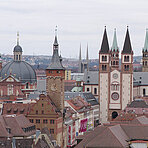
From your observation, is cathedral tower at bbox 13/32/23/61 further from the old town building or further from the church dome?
the church dome

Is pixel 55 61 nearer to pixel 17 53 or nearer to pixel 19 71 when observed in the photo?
pixel 19 71

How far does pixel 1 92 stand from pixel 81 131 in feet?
77.2

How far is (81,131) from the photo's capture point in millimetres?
172000

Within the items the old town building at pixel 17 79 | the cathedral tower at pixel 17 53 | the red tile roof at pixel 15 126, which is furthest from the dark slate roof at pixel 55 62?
the cathedral tower at pixel 17 53

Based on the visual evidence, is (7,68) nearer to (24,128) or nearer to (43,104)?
(43,104)

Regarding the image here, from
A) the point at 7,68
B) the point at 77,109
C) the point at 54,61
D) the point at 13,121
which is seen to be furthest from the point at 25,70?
the point at 13,121

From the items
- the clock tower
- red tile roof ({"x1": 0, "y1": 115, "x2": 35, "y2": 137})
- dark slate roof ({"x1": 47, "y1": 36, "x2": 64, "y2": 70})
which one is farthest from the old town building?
red tile roof ({"x1": 0, "y1": 115, "x2": 35, "y2": 137})

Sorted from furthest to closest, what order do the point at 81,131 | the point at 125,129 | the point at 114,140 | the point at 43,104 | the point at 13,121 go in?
the point at 81,131, the point at 43,104, the point at 13,121, the point at 125,129, the point at 114,140

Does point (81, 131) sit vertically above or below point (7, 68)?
below

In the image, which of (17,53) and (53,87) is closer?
(53,87)

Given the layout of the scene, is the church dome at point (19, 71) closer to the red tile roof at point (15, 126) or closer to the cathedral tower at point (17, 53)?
the cathedral tower at point (17, 53)

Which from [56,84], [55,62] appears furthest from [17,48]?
[56,84]

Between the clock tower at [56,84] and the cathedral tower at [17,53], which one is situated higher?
the cathedral tower at [17,53]

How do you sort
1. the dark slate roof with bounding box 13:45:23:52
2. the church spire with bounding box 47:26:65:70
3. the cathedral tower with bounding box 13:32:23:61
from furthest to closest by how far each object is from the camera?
1. the dark slate roof with bounding box 13:45:23:52
2. the cathedral tower with bounding box 13:32:23:61
3. the church spire with bounding box 47:26:65:70
